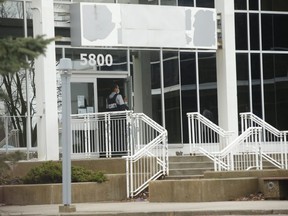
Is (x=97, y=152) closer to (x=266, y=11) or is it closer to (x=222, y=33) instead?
(x=222, y=33)

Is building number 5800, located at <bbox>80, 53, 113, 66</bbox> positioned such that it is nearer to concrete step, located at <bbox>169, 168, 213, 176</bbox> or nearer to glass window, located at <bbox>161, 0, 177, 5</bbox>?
glass window, located at <bbox>161, 0, 177, 5</bbox>

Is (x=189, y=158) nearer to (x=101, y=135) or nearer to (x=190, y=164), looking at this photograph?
(x=190, y=164)

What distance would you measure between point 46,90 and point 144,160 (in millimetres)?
3770

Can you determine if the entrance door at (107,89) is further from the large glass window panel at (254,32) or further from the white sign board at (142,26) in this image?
the large glass window panel at (254,32)

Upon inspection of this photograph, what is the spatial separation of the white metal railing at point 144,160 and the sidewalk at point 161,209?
3.10 ft

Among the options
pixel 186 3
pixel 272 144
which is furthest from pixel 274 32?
pixel 272 144

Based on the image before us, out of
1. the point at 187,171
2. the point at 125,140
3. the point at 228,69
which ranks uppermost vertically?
the point at 228,69

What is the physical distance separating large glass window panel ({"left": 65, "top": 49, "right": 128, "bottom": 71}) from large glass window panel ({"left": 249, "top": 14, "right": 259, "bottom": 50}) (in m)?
5.11

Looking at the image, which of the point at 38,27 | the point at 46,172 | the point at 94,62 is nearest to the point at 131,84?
the point at 94,62

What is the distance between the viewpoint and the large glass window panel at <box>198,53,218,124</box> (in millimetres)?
28906

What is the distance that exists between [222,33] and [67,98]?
9579mm

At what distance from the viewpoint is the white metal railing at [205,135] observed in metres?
24.2

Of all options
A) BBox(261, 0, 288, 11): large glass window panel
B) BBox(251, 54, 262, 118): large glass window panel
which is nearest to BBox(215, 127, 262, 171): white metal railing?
BBox(251, 54, 262, 118): large glass window panel

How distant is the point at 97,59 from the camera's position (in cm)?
2677
